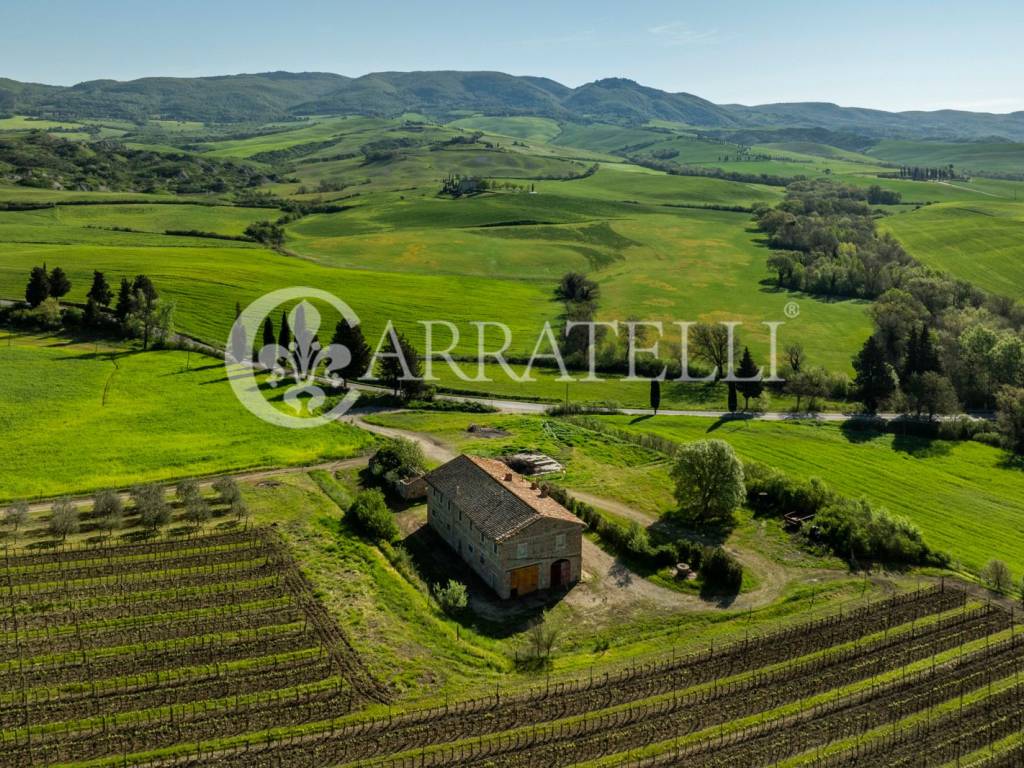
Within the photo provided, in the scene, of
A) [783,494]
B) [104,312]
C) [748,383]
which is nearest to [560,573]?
[783,494]

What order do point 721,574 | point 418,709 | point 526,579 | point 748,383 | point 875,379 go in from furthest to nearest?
point 748,383, point 875,379, point 721,574, point 526,579, point 418,709

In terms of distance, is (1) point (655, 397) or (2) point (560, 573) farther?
(1) point (655, 397)

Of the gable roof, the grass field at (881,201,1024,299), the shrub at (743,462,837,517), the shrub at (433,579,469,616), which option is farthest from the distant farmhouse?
the grass field at (881,201,1024,299)

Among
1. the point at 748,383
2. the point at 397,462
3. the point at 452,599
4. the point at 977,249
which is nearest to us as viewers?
the point at 452,599

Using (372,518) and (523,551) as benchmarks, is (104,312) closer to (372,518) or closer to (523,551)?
(372,518)

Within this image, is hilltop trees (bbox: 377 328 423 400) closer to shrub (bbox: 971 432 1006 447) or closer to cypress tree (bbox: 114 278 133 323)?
cypress tree (bbox: 114 278 133 323)

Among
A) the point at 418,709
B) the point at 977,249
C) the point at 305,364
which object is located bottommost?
the point at 418,709
